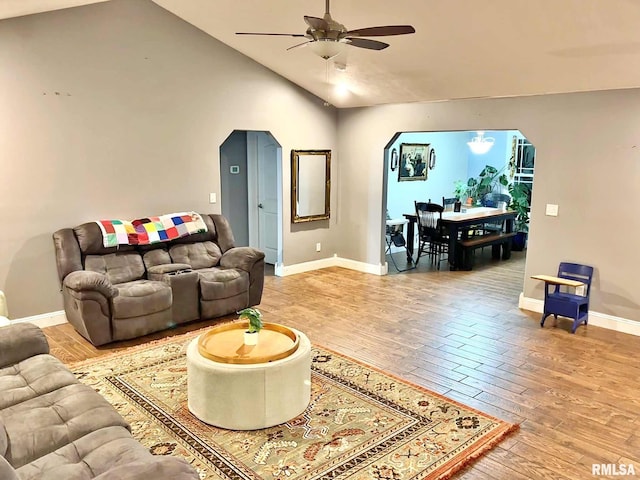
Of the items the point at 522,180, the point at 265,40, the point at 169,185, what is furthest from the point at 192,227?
the point at 522,180

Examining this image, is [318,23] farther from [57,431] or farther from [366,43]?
[57,431]

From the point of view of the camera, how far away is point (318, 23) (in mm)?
3438

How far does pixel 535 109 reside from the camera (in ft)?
18.6

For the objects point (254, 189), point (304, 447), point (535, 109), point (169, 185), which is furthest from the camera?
point (254, 189)

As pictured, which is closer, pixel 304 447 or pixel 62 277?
pixel 304 447

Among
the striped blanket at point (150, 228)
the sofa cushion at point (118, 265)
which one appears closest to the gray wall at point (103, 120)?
the striped blanket at point (150, 228)

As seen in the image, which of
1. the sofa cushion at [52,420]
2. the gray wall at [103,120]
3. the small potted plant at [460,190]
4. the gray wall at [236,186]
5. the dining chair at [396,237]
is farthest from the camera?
the small potted plant at [460,190]

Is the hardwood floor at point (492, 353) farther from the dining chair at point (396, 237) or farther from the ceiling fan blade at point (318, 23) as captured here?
the ceiling fan blade at point (318, 23)

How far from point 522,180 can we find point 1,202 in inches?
344

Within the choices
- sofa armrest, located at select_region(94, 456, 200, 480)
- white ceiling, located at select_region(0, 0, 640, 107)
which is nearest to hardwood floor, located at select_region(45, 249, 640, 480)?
sofa armrest, located at select_region(94, 456, 200, 480)

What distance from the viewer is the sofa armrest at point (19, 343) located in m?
3.19

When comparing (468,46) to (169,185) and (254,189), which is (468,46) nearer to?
(169,185)

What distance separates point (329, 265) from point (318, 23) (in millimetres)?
4986

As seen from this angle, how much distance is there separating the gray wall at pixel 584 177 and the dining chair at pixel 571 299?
119mm
